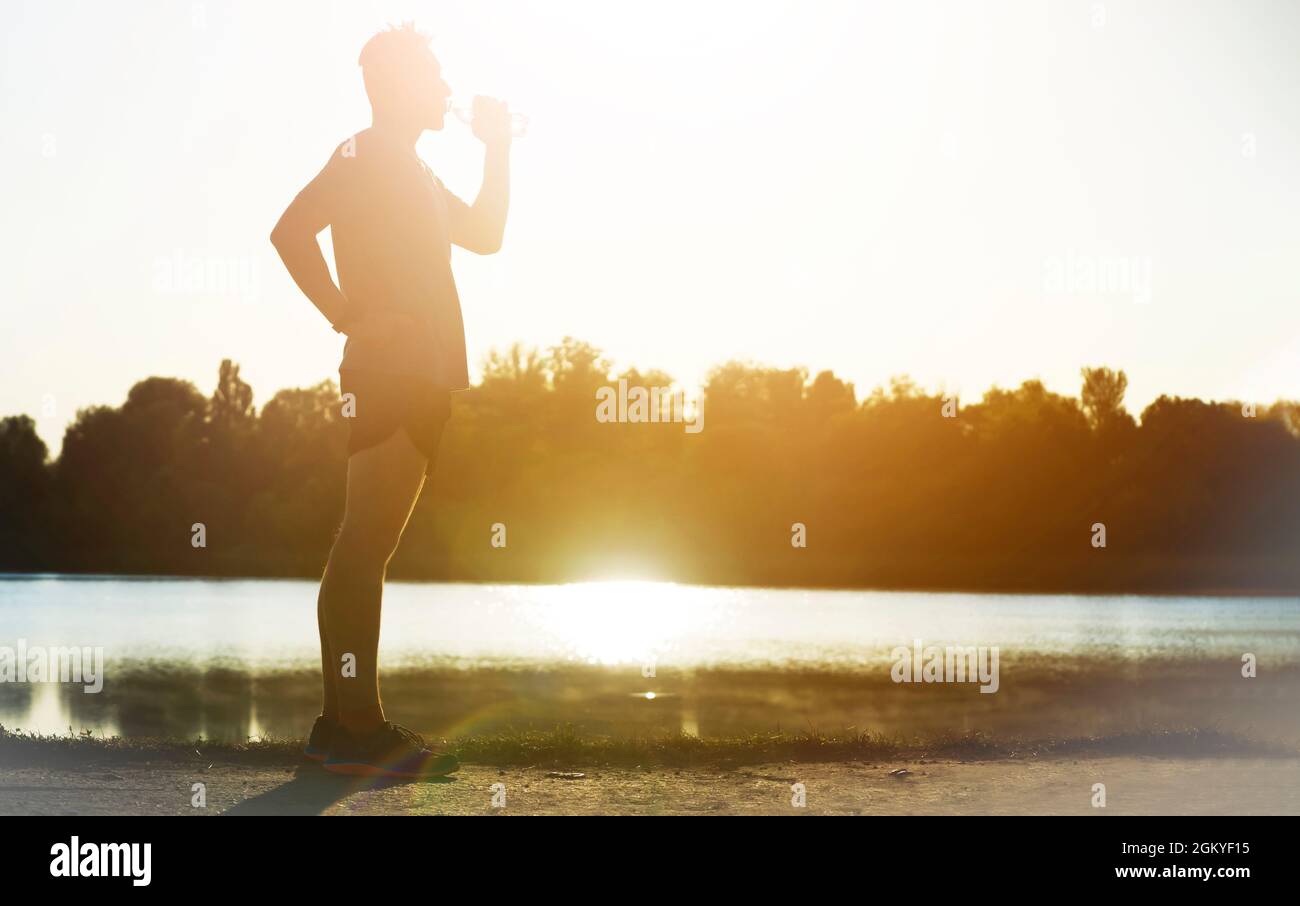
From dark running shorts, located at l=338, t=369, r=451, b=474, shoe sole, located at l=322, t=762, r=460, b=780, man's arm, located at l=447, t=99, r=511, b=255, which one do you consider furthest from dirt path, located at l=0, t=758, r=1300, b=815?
man's arm, located at l=447, t=99, r=511, b=255

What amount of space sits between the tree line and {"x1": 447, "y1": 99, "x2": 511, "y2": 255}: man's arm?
184 ft

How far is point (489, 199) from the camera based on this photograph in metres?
5.54

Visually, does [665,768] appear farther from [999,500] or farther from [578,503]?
[999,500]

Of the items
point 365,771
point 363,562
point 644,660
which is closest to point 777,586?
point 644,660

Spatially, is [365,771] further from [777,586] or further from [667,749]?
[777,586]

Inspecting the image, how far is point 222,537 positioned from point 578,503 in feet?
60.8

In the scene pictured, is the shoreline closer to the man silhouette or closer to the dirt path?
the dirt path

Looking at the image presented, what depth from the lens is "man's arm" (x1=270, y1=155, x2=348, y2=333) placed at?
194 inches

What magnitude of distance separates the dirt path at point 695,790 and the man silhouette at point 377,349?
27 cm

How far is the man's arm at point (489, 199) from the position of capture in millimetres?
5465

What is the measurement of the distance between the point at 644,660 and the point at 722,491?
42486 mm

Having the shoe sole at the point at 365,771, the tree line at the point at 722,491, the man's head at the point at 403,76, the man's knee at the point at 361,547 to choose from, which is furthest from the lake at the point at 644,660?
the tree line at the point at 722,491

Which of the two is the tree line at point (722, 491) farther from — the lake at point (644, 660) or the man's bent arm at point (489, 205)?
the man's bent arm at point (489, 205)

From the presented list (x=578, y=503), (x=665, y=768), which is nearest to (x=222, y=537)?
(x=578, y=503)
